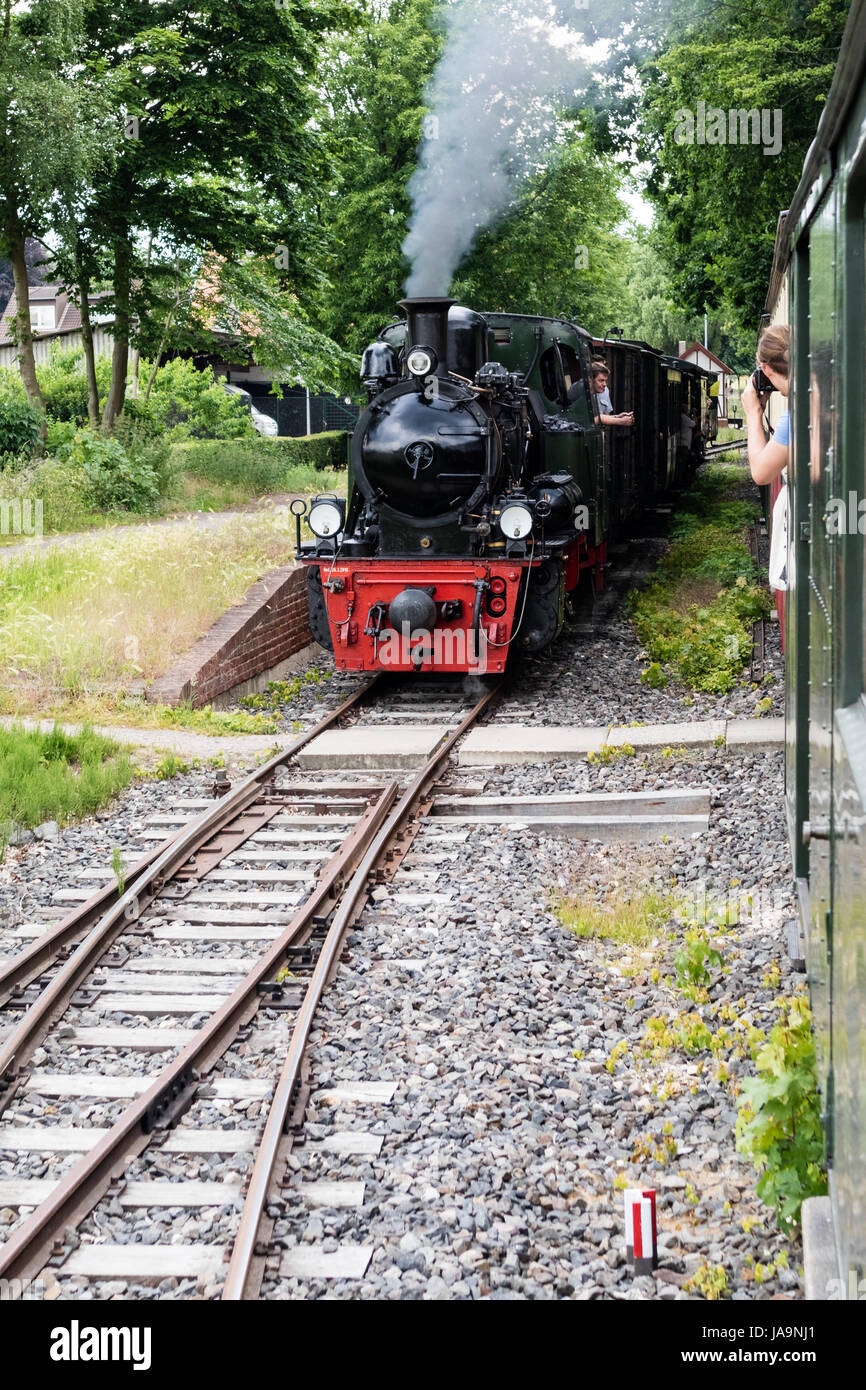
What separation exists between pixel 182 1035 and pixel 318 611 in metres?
6.68

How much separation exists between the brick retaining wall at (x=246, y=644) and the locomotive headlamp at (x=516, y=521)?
8.51ft

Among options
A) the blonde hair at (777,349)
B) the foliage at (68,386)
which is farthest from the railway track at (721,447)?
the blonde hair at (777,349)

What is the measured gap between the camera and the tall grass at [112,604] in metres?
11.3

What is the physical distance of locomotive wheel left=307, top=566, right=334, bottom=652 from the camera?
11727 millimetres

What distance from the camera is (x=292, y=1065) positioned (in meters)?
5.02

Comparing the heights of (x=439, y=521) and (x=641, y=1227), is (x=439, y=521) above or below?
above

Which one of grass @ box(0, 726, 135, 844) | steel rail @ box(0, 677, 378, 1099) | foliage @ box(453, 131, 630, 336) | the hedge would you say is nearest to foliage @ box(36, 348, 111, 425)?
the hedge

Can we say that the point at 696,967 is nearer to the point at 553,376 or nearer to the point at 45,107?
the point at 553,376

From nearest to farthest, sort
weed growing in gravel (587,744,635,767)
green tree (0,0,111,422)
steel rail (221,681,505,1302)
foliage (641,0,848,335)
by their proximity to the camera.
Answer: steel rail (221,681,505,1302) → weed growing in gravel (587,744,635,767) → foliage (641,0,848,335) → green tree (0,0,111,422)

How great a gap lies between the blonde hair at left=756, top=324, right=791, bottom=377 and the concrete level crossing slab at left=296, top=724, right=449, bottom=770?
433 cm

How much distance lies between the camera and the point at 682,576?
16.6 meters

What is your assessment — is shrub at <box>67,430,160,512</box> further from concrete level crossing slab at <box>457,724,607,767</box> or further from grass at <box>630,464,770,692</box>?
concrete level crossing slab at <box>457,724,607,767</box>

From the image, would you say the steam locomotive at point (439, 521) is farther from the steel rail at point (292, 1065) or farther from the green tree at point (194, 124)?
the green tree at point (194, 124)

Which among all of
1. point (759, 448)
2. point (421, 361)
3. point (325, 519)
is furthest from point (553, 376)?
point (759, 448)
